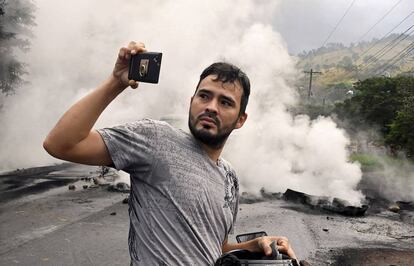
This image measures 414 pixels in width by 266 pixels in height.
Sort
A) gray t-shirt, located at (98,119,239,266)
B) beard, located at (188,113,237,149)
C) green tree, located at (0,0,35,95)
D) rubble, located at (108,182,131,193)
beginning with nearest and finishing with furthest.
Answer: gray t-shirt, located at (98,119,239,266) → beard, located at (188,113,237,149) → rubble, located at (108,182,131,193) → green tree, located at (0,0,35,95)

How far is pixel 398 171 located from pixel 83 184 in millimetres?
16352

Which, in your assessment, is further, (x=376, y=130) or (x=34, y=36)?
(x=376, y=130)

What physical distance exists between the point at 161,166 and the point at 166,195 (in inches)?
4.2

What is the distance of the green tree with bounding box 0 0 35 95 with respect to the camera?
2025 cm

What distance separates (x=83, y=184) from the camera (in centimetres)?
1156

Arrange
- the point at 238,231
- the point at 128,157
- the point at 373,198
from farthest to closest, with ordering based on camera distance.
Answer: the point at 373,198
the point at 238,231
the point at 128,157

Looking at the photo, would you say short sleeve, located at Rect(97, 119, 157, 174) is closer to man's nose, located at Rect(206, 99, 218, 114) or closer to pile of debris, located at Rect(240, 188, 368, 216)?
man's nose, located at Rect(206, 99, 218, 114)

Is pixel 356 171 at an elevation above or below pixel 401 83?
below

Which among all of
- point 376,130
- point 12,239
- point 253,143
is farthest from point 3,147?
point 376,130

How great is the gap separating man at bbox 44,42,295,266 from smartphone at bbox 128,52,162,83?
3cm

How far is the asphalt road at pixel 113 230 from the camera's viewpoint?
5.66 m

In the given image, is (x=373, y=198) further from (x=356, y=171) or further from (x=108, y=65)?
(x=108, y=65)

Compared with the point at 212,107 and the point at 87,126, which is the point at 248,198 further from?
the point at 87,126

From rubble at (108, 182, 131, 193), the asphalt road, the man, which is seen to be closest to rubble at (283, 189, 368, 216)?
the asphalt road
